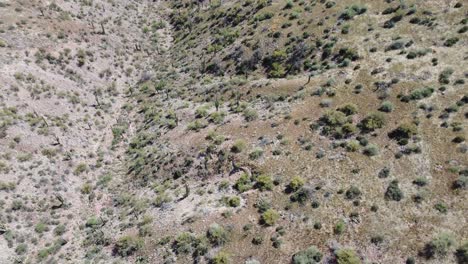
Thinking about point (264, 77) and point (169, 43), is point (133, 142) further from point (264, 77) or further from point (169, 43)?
point (169, 43)

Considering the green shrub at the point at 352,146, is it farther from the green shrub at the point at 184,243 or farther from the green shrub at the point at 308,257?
the green shrub at the point at 184,243

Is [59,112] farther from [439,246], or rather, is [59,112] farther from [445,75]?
[445,75]

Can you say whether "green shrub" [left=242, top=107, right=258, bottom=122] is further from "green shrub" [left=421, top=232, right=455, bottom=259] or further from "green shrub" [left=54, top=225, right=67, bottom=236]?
"green shrub" [left=54, top=225, right=67, bottom=236]

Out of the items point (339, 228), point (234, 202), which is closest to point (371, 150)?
point (339, 228)

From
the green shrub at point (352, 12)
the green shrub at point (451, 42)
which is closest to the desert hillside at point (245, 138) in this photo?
the green shrub at point (352, 12)

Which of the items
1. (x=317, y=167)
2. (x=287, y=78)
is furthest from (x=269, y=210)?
(x=287, y=78)

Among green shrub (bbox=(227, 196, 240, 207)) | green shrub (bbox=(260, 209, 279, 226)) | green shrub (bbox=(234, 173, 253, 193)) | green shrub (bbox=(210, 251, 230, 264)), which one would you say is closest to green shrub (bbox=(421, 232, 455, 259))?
green shrub (bbox=(260, 209, 279, 226))
